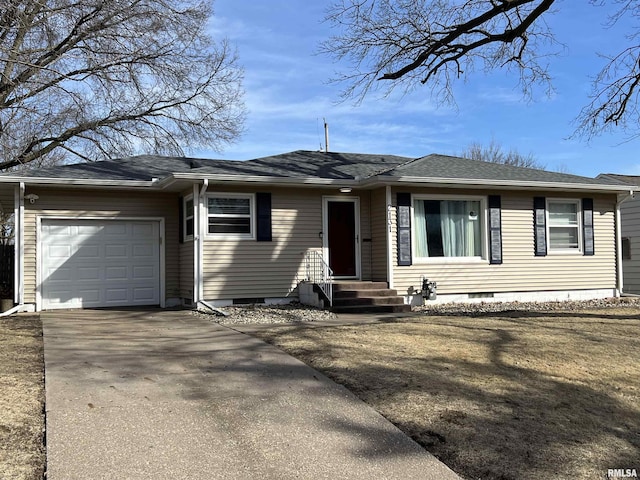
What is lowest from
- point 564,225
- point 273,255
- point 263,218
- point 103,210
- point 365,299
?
point 365,299

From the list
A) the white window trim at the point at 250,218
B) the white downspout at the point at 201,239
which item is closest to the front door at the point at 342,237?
the white window trim at the point at 250,218

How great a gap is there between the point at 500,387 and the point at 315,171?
8.58m

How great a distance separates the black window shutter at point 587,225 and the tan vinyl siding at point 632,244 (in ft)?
13.4

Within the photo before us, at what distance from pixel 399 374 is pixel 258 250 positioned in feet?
22.7

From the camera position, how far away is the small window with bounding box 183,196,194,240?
1243 centimetres

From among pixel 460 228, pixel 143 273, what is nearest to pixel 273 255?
pixel 143 273

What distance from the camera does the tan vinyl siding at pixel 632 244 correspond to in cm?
1752

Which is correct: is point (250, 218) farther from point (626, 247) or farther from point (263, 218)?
point (626, 247)

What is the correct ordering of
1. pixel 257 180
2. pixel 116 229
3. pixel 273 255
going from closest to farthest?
pixel 257 180, pixel 273 255, pixel 116 229

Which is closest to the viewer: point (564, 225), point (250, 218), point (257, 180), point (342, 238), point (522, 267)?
point (257, 180)

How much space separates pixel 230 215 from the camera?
40.3 ft

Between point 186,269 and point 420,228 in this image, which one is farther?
point 420,228

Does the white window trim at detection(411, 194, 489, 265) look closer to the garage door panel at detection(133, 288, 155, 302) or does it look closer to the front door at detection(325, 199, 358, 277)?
the front door at detection(325, 199, 358, 277)

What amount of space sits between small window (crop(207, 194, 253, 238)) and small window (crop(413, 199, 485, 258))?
12.3 feet
